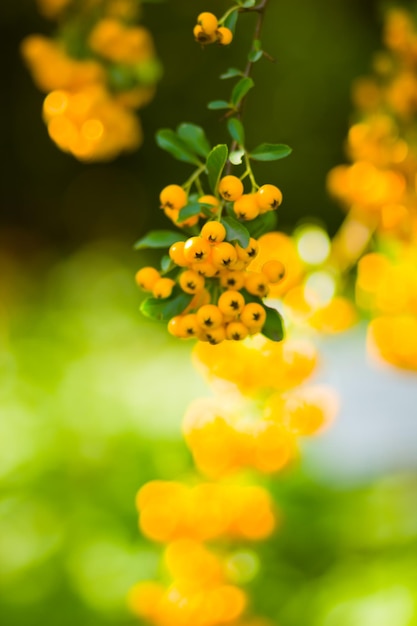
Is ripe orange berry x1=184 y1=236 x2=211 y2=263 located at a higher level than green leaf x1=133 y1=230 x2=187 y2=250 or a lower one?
lower

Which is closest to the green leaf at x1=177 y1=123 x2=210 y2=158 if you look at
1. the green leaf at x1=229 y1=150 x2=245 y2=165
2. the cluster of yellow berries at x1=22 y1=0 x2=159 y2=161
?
the green leaf at x1=229 y1=150 x2=245 y2=165

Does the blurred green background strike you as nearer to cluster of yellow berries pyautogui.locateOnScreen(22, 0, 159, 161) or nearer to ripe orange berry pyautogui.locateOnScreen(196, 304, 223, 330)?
cluster of yellow berries pyautogui.locateOnScreen(22, 0, 159, 161)

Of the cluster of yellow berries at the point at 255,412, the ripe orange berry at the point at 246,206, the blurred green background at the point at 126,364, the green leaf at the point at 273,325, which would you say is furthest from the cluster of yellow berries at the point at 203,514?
the ripe orange berry at the point at 246,206

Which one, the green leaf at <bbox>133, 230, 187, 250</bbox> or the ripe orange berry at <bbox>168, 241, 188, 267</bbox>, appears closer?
the ripe orange berry at <bbox>168, 241, 188, 267</bbox>

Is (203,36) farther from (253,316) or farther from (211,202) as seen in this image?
(253,316)

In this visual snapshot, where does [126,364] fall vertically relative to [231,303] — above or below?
above

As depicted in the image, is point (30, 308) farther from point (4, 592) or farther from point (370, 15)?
point (370, 15)

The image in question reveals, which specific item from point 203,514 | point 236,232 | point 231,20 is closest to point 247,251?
point 236,232
